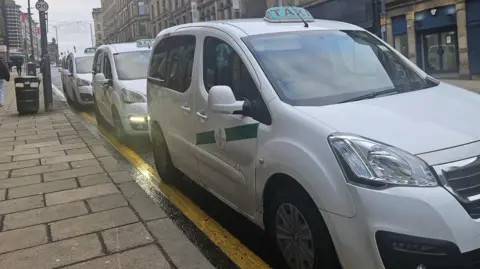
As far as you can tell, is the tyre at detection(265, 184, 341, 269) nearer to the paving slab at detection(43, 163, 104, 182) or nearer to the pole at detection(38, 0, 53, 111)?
the paving slab at detection(43, 163, 104, 182)

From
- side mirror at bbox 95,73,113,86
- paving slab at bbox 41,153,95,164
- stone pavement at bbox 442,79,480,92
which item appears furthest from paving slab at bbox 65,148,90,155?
stone pavement at bbox 442,79,480,92

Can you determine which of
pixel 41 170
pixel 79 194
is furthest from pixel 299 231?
pixel 41 170

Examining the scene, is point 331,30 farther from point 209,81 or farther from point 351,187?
point 351,187

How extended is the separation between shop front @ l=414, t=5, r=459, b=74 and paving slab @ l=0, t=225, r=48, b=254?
21.4 m

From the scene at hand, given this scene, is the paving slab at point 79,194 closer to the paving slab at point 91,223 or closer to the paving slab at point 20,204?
the paving slab at point 20,204

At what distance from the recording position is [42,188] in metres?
5.53

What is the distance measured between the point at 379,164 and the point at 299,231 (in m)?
0.73

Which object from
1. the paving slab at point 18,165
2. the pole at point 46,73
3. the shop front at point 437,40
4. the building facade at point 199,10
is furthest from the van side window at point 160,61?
the building facade at point 199,10

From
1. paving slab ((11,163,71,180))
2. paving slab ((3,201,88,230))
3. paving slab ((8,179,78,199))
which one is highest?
paving slab ((11,163,71,180))

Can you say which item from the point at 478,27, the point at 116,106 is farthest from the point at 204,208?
the point at 478,27

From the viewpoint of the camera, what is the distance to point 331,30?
4086 millimetres

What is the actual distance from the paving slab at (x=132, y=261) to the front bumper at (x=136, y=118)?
442 centimetres

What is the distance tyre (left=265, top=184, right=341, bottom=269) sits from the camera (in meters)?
2.74

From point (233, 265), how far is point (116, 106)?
217 inches
